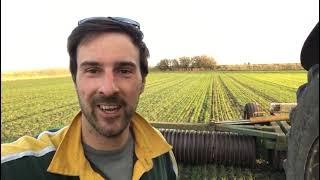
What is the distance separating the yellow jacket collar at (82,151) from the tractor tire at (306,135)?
2.20 ft

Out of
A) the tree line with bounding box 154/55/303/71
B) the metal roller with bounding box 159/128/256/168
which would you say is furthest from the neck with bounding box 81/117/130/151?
the tree line with bounding box 154/55/303/71

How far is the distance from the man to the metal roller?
4.56 m

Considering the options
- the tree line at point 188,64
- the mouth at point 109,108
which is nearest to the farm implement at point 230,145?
the mouth at point 109,108

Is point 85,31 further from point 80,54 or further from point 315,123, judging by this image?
point 315,123

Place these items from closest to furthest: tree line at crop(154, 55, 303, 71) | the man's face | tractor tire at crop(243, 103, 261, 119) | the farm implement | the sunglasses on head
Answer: the man's face, the sunglasses on head, the farm implement, tractor tire at crop(243, 103, 261, 119), tree line at crop(154, 55, 303, 71)

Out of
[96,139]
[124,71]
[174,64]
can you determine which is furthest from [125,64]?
[174,64]

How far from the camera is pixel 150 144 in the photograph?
2.21 metres

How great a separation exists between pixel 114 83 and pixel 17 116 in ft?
51.5

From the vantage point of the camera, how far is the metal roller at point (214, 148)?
6574mm

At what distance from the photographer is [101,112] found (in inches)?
76.3

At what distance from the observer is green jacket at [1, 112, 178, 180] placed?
1.64 meters

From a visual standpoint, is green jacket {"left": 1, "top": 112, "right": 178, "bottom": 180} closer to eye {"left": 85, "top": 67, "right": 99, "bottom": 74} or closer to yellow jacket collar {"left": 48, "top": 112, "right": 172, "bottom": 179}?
yellow jacket collar {"left": 48, "top": 112, "right": 172, "bottom": 179}

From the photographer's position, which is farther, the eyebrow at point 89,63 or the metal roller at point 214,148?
the metal roller at point 214,148

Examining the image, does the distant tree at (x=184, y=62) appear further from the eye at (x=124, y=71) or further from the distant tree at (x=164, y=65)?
the eye at (x=124, y=71)
